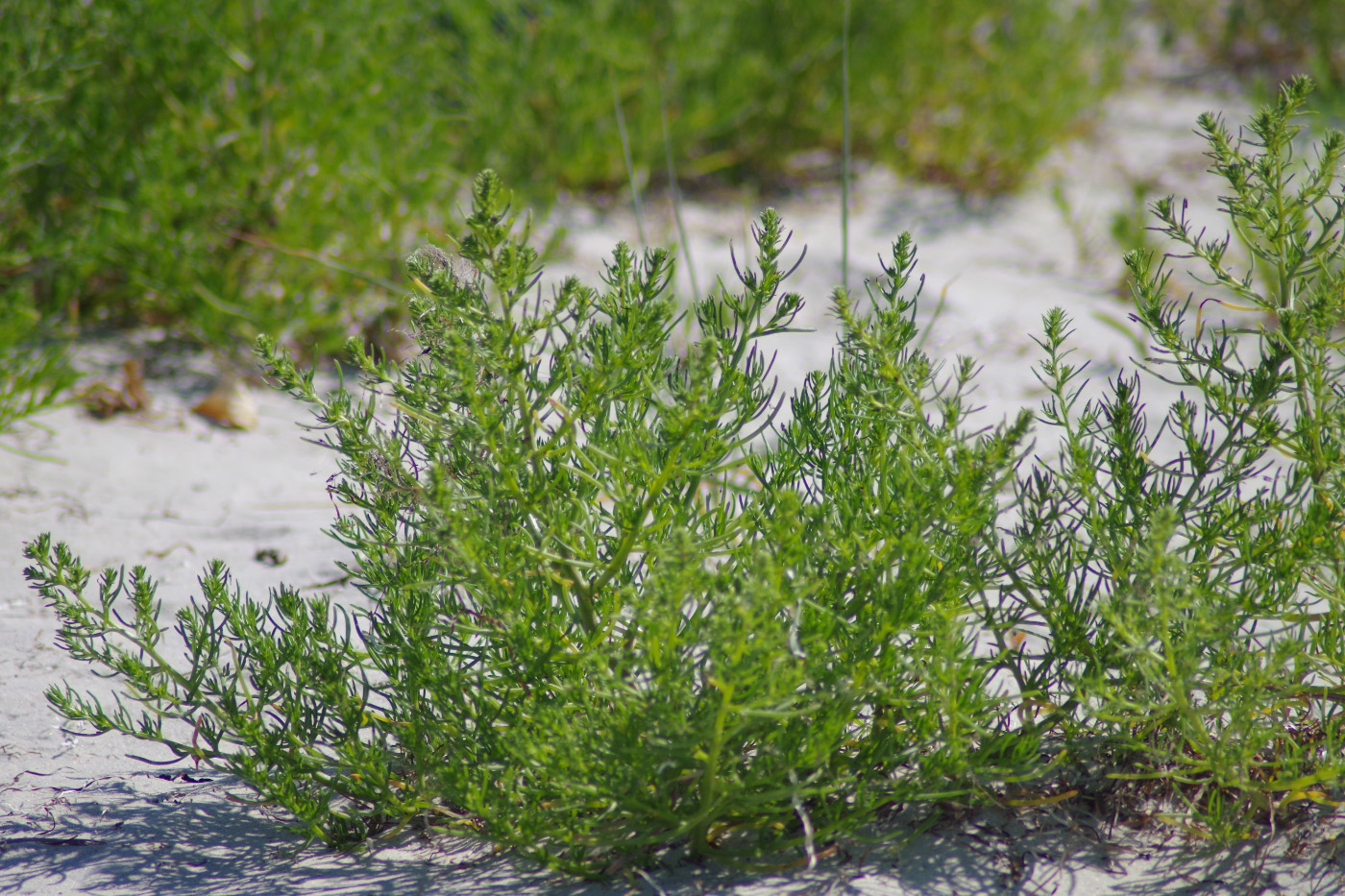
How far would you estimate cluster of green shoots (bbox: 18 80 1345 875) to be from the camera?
4.52 ft

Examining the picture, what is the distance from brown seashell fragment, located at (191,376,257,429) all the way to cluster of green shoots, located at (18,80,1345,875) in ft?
4.91

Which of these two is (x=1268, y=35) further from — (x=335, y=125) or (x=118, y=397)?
(x=118, y=397)

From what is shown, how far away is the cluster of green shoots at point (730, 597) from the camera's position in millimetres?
1378

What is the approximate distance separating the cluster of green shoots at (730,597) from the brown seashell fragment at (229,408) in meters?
1.50

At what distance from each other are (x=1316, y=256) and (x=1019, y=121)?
342cm

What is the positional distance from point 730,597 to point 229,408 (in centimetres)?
218

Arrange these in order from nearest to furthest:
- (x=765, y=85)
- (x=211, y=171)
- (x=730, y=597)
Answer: (x=730, y=597) < (x=211, y=171) < (x=765, y=85)

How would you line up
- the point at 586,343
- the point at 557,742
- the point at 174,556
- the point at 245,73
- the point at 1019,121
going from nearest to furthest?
the point at 557,742 → the point at 586,343 → the point at 174,556 → the point at 245,73 → the point at 1019,121

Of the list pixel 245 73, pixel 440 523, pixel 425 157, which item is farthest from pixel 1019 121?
pixel 440 523

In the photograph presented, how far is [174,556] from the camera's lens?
93.2 inches

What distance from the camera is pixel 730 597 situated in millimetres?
1273

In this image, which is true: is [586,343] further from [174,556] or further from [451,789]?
[174,556]

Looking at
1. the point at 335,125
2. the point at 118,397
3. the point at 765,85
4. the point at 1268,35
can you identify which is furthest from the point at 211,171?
the point at 1268,35

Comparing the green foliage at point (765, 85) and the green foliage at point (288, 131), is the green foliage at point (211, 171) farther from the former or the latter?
the green foliage at point (765, 85)
